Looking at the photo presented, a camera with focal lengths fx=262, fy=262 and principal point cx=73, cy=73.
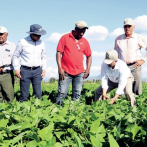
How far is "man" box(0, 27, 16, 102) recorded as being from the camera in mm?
5879

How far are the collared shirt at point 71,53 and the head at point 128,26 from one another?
1.07 metres

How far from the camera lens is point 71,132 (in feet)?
7.66

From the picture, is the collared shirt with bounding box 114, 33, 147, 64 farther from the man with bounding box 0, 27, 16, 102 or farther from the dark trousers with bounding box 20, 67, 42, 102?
the man with bounding box 0, 27, 16, 102

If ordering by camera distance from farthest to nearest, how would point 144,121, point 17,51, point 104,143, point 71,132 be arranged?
point 17,51 < point 144,121 < point 71,132 < point 104,143

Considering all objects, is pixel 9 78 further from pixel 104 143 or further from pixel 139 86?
pixel 104 143

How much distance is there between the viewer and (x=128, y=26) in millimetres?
6090

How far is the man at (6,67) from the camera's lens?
19.3 ft

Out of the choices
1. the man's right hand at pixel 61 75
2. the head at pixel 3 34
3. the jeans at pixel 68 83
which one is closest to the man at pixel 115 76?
the jeans at pixel 68 83

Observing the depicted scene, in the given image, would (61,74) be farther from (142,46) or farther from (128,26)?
(142,46)

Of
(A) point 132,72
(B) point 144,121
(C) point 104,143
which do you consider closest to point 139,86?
(A) point 132,72

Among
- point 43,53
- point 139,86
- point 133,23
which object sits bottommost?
point 139,86

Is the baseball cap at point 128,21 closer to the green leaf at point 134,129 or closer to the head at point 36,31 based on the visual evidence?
the head at point 36,31

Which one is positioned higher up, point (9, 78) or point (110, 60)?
point (110, 60)

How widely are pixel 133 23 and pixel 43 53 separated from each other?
2.20 m
